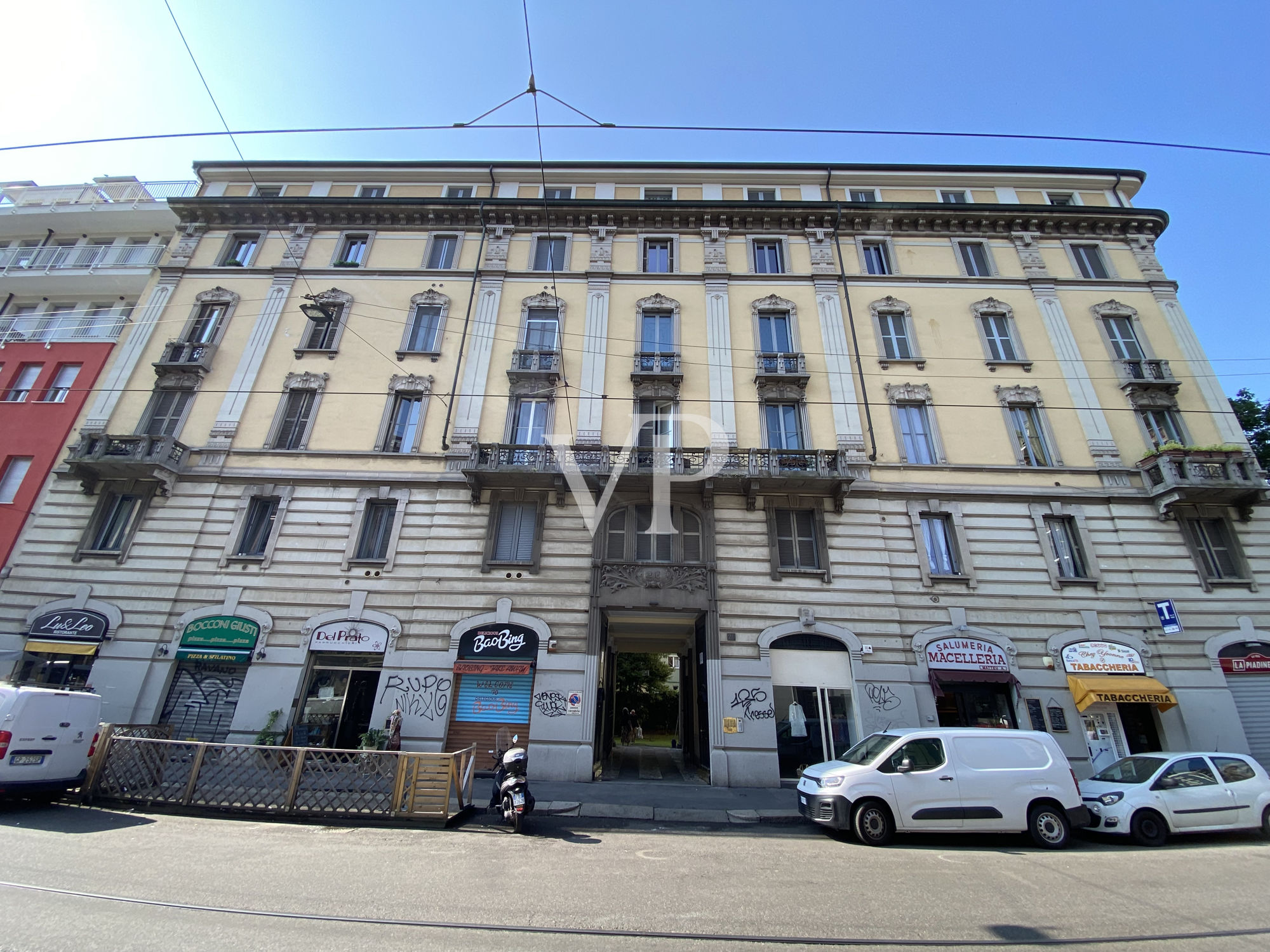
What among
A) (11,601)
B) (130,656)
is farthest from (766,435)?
(11,601)

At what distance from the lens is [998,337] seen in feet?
62.9

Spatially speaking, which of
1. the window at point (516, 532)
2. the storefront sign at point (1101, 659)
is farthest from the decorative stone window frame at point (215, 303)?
the storefront sign at point (1101, 659)

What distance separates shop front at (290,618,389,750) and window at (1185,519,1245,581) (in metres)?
23.6

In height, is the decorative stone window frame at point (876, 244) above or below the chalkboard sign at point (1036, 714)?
above

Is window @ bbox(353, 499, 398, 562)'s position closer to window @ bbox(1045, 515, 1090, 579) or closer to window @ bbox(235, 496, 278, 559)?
window @ bbox(235, 496, 278, 559)

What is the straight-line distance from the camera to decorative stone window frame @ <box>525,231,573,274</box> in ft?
67.3

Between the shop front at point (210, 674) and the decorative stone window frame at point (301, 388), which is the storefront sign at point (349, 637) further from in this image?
the decorative stone window frame at point (301, 388)

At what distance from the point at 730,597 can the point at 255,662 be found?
43.6 ft

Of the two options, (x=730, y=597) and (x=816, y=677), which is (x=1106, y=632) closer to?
(x=816, y=677)

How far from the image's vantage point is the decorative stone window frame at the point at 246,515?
624 inches

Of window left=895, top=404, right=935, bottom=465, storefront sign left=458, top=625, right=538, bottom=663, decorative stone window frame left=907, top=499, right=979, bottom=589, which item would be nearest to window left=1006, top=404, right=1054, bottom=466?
window left=895, top=404, right=935, bottom=465

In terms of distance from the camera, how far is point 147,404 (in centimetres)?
1809

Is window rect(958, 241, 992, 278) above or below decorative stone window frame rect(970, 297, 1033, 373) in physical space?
above

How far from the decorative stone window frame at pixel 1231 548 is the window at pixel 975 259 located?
10.2m
